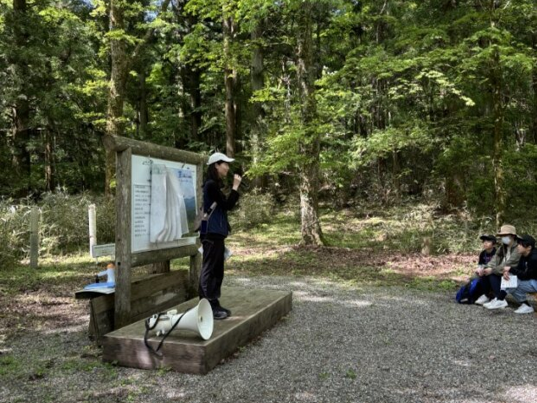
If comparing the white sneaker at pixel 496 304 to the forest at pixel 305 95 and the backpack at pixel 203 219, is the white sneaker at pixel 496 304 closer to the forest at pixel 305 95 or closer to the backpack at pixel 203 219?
the forest at pixel 305 95

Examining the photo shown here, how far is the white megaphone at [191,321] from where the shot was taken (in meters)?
3.94

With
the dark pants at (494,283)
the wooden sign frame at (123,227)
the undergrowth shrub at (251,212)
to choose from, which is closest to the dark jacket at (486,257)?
the dark pants at (494,283)

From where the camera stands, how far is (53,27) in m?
17.2

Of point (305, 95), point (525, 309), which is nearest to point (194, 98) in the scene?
point (305, 95)

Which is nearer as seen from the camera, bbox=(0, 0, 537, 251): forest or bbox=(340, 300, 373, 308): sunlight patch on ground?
bbox=(340, 300, 373, 308): sunlight patch on ground

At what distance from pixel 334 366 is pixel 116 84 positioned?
42.8 ft

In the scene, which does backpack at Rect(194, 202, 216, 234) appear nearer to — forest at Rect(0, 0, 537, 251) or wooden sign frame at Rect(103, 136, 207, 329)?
wooden sign frame at Rect(103, 136, 207, 329)

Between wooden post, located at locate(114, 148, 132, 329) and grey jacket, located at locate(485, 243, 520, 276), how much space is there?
16.4 feet

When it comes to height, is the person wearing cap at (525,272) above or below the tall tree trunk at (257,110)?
below

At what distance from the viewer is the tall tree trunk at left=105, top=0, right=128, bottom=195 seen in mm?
14477

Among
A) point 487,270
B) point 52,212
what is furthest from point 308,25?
point 52,212

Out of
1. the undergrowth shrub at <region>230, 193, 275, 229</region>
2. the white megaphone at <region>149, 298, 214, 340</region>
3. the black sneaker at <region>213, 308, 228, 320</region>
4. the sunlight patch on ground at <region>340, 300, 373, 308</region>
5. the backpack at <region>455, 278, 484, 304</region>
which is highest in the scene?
the undergrowth shrub at <region>230, 193, 275, 229</region>

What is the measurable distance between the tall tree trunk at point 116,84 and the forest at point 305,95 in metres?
0.05

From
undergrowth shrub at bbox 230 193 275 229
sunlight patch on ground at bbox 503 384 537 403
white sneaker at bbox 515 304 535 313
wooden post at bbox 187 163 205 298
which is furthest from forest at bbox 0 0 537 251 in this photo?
sunlight patch on ground at bbox 503 384 537 403
